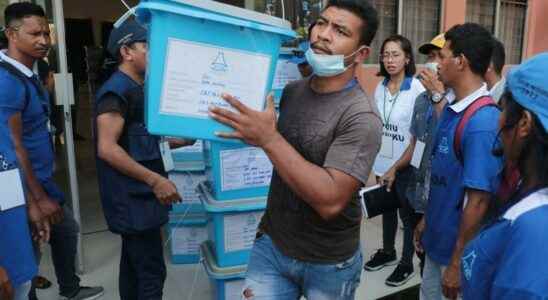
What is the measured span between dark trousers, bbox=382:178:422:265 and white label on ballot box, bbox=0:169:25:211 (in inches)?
81.9

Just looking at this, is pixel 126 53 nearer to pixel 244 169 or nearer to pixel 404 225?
pixel 244 169

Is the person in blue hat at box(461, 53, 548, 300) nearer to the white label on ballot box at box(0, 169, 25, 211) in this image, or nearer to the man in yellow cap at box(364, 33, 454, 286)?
the man in yellow cap at box(364, 33, 454, 286)

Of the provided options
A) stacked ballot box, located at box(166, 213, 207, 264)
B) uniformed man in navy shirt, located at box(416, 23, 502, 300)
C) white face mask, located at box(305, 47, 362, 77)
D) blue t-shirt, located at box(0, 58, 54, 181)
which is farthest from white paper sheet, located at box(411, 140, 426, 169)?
blue t-shirt, located at box(0, 58, 54, 181)

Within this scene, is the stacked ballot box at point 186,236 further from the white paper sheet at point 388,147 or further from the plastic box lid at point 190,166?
the white paper sheet at point 388,147

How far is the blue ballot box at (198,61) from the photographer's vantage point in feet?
4.13

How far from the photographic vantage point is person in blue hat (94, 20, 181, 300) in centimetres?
205

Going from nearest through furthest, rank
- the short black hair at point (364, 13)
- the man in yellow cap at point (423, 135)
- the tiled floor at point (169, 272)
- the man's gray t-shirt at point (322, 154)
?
the man's gray t-shirt at point (322, 154) < the short black hair at point (364, 13) < the man in yellow cap at point (423, 135) < the tiled floor at point (169, 272)

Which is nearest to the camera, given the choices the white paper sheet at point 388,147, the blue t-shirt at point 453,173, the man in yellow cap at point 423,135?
the blue t-shirt at point 453,173

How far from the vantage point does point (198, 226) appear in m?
3.23

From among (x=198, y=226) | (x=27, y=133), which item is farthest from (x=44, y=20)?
(x=198, y=226)

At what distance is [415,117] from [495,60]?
0.56 meters

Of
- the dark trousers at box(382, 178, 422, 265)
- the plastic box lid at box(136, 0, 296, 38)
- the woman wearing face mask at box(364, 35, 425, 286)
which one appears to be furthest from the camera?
the woman wearing face mask at box(364, 35, 425, 286)

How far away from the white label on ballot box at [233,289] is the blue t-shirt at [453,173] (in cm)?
115

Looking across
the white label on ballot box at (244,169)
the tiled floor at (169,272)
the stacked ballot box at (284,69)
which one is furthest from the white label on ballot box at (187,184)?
the stacked ballot box at (284,69)
